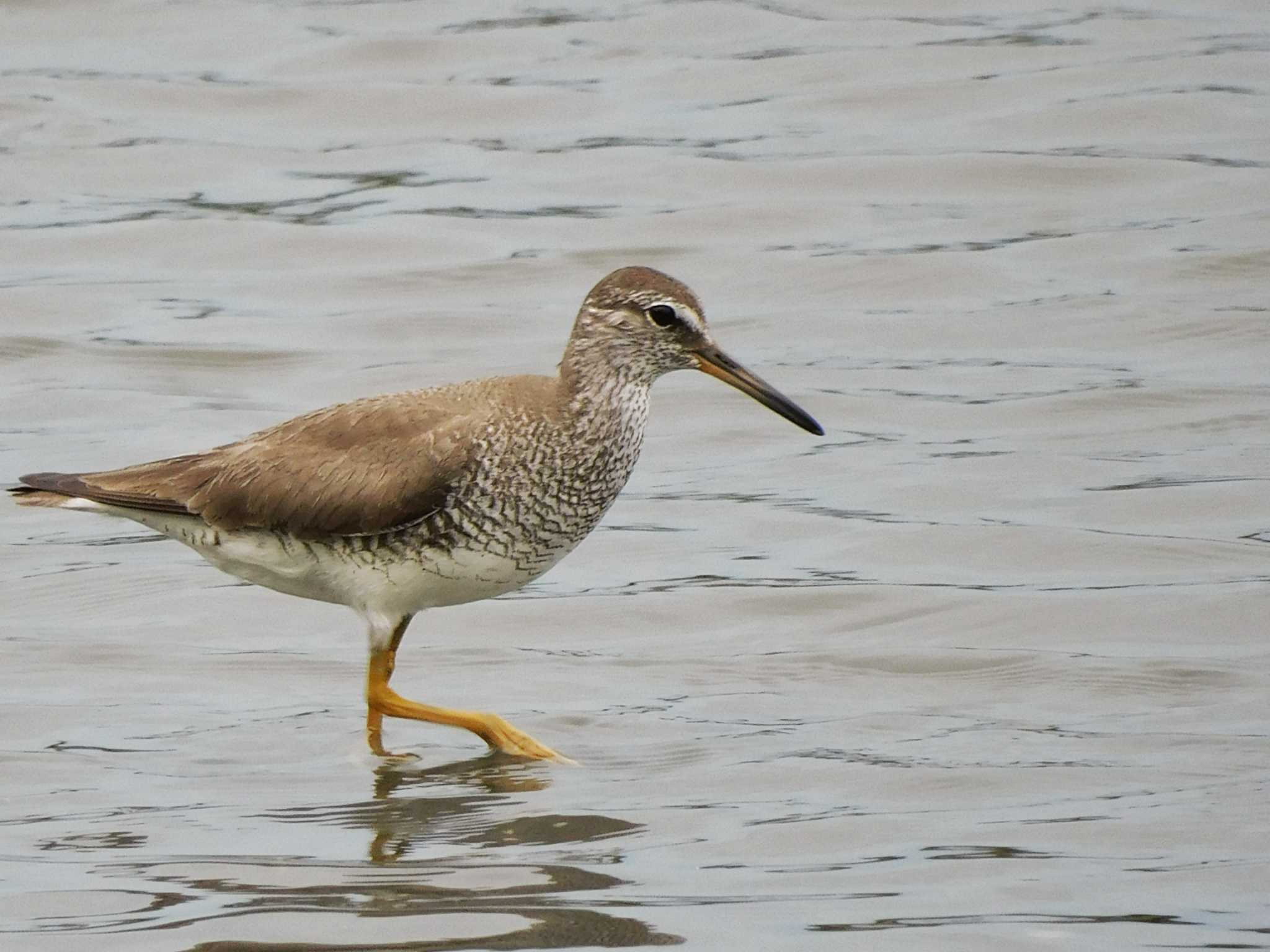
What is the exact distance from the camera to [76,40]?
2094cm

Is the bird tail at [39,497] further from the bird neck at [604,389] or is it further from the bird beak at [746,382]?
the bird beak at [746,382]

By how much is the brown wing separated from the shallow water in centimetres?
91

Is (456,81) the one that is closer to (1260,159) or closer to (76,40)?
(76,40)

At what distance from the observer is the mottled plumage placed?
8375mm

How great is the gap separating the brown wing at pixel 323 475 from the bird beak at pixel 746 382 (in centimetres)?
98

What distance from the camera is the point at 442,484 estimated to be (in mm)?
Result: 8328

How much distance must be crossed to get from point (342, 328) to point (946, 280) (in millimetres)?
4295

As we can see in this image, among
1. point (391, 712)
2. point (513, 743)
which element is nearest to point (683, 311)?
point (513, 743)

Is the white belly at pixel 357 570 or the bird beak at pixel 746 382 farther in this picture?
the bird beak at pixel 746 382

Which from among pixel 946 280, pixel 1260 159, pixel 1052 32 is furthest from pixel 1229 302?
pixel 1052 32

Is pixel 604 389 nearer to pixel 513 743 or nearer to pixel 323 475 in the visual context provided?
pixel 323 475

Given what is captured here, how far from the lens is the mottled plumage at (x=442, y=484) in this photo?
838 centimetres

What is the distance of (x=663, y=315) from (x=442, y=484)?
113 centimetres

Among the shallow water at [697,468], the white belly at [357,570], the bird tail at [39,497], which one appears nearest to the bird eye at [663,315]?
the white belly at [357,570]
